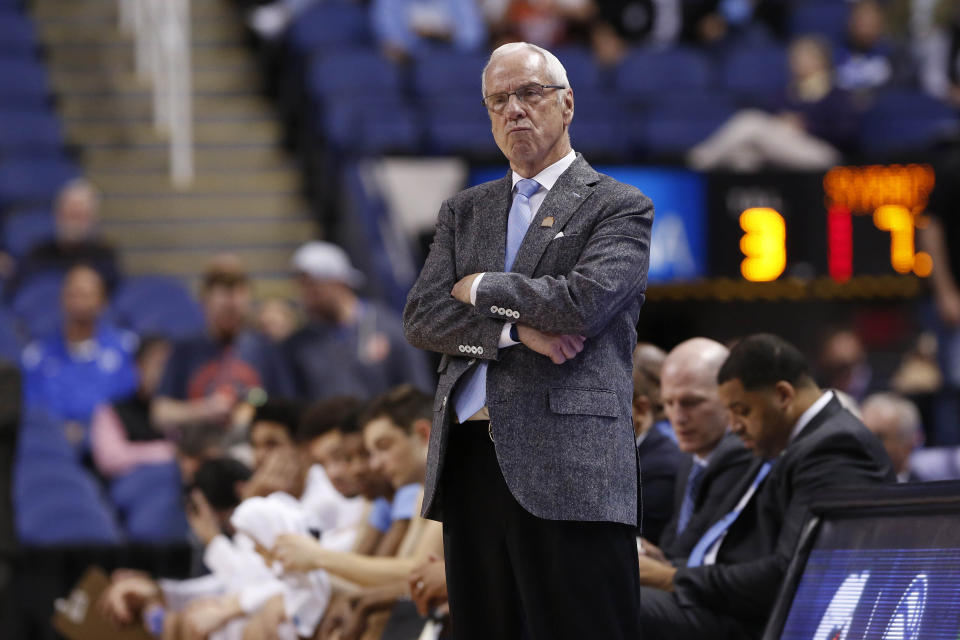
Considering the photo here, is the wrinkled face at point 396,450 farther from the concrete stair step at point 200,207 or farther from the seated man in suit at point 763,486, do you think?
the concrete stair step at point 200,207

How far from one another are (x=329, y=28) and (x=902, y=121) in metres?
4.99

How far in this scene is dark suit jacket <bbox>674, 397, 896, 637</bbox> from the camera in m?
4.62

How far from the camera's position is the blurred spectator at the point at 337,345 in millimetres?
8562

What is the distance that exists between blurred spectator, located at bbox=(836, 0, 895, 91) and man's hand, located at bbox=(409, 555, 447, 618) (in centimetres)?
1018

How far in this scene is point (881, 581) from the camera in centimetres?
417

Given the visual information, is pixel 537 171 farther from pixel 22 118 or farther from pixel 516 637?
pixel 22 118

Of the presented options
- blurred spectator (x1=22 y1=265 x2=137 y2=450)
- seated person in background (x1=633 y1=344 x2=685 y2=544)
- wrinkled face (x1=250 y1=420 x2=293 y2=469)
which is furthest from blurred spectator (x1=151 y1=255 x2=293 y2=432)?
seated person in background (x1=633 y1=344 x2=685 y2=544)

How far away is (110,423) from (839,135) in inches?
254

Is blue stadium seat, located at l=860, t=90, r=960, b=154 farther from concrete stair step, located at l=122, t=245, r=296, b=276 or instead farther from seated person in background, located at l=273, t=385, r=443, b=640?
seated person in background, located at l=273, t=385, r=443, b=640

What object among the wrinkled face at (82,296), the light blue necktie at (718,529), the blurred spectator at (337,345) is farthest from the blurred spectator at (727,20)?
the light blue necktie at (718,529)

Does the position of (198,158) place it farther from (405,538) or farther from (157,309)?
(405,538)

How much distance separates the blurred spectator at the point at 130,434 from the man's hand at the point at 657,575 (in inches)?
171

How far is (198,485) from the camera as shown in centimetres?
644

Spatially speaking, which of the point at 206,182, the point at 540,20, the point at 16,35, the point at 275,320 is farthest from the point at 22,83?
the point at 540,20
